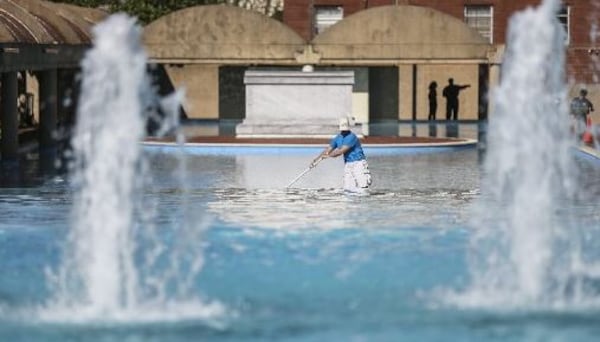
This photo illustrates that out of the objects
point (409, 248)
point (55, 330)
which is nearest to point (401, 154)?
point (409, 248)

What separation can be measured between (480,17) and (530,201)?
1793 inches

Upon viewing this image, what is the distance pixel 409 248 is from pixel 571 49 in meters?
41.8

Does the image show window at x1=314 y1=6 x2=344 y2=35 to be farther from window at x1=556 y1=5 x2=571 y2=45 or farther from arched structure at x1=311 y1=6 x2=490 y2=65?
arched structure at x1=311 y1=6 x2=490 y2=65

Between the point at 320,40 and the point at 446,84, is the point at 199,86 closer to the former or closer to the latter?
the point at 446,84

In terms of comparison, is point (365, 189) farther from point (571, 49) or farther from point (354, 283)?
point (571, 49)

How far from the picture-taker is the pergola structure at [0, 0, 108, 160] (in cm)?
3052

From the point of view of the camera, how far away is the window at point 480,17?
60781 millimetres

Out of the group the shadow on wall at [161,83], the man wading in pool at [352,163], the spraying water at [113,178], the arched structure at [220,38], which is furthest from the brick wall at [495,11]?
the spraying water at [113,178]

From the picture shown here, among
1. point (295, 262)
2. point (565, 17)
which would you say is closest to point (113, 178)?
point (295, 262)

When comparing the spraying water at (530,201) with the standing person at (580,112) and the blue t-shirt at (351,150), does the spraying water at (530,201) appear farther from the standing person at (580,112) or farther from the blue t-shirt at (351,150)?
the standing person at (580,112)

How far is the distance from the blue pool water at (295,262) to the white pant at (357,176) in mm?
284

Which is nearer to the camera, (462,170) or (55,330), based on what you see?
(55,330)

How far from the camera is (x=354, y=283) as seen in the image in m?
15.0

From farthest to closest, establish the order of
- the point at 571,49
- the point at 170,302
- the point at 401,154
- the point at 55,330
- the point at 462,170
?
the point at 571,49 < the point at 401,154 < the point at 462,170 < the point at 170,302 < the point at 55,330
